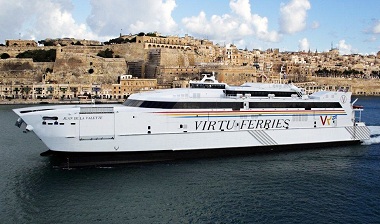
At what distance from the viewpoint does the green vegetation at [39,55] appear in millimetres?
69812

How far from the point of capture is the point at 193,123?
18.8 metres

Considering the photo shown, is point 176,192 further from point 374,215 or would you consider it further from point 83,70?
point 83,70

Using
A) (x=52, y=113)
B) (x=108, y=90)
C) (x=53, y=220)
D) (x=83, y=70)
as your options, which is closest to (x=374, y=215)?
(x=53, y=220)

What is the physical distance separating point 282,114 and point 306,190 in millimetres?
5962

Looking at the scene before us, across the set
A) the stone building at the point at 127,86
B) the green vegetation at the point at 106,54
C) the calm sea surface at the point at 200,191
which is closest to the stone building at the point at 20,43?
the green vegetation at the point at 106,54

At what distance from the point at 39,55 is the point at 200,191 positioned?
6218 cm

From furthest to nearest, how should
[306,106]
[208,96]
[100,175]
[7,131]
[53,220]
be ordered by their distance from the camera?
[7,131] < [306,106] < [208,96] < [100,175] < [53,220]

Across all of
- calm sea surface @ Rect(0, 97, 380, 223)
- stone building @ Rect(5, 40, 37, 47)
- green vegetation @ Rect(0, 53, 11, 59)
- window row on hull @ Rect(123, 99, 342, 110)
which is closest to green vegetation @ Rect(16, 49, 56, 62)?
green vegetation @ Rect(0, 53, 11, 59)

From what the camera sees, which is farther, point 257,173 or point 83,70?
point 83,70

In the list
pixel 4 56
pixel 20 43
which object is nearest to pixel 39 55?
pixel 4 56

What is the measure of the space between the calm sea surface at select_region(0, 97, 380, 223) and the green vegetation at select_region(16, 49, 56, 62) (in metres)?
53.0

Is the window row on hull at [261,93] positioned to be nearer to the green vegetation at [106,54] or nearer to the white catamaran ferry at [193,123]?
the white catamaran ferry at [193,123]

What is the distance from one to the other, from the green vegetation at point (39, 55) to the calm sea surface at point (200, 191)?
5295 centimetres

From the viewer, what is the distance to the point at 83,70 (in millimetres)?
66312
